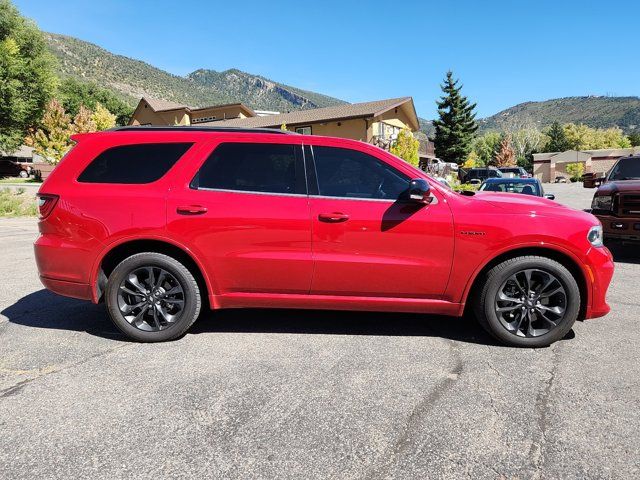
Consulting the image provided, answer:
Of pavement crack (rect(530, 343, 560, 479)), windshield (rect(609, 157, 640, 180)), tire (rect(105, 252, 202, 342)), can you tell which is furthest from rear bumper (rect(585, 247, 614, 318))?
windshield (rect(609, 157, 640, 180))

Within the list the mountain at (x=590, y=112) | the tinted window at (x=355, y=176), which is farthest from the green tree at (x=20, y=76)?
the mountain at (x=590, y=112)

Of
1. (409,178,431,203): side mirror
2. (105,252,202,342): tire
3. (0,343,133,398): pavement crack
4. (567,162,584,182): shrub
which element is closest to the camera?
(0,343,133,398): pavement crack

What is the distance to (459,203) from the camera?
379 centimetres

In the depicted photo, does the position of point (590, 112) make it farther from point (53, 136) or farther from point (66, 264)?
point (66, 264)

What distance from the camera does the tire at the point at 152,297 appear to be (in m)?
3.89

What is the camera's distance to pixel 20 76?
37.9 meters

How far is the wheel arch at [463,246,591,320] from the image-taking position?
3.78 metres

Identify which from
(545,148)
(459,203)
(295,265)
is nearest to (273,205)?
(295,265)

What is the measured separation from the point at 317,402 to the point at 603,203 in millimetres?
6962

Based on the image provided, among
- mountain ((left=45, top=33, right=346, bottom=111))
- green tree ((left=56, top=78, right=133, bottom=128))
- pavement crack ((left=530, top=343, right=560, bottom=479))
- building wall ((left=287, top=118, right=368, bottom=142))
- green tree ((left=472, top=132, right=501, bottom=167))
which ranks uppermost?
mountain ((left=45, top=33, right=346, bottom=111))

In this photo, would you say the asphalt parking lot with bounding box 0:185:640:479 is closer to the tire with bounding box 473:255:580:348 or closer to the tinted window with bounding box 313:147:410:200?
the tire with bounding box 473:255:580:348

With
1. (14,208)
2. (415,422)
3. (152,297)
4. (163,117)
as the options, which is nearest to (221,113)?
(163,117)

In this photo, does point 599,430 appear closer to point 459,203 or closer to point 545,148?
point 459,203

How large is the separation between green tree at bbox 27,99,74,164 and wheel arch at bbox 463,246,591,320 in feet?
108
